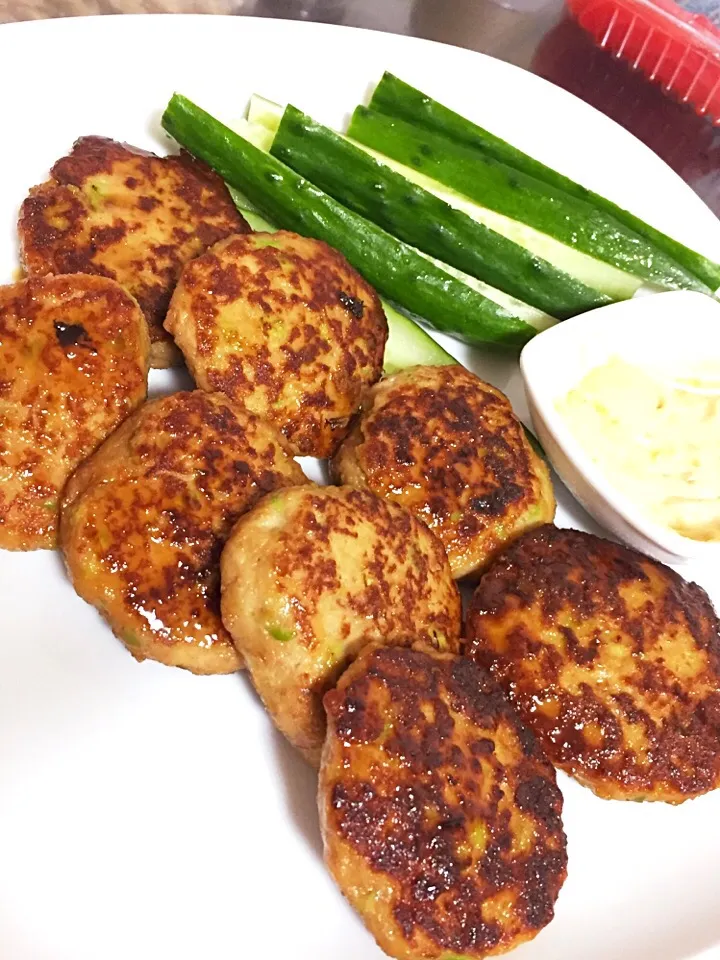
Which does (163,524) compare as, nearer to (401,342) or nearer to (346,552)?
(346,552)

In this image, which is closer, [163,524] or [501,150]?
[163,524]

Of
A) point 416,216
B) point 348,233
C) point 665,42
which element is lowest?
point 348,233

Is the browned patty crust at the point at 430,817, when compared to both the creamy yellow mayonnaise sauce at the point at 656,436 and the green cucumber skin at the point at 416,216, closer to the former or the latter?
the creamy yellow mayonnaise sauce at the point at 656,436

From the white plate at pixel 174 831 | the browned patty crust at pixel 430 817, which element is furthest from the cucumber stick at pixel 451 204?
the browned patty crust at pixel 430 817

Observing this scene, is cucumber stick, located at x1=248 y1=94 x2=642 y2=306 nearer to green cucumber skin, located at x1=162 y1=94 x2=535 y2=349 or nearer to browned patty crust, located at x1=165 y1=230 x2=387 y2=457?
green cucumber skin, located at x1=162 y1=94 x2=535 y2=349

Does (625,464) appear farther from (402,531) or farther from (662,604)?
(402,531)

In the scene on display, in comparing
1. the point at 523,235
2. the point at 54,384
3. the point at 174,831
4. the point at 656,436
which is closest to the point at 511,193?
the point at 523,235

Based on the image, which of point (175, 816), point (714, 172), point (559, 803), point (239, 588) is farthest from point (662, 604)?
point (714, 172)
